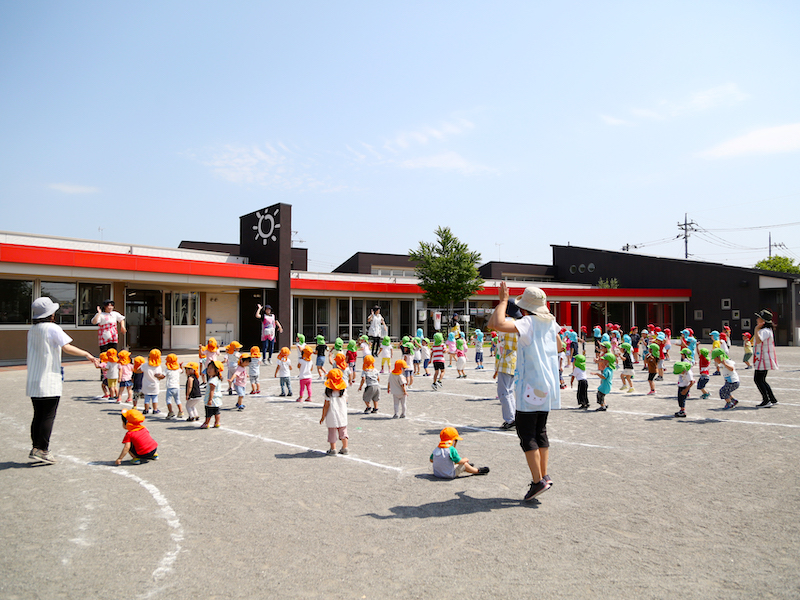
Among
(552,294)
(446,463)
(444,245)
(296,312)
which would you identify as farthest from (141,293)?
(552,294)

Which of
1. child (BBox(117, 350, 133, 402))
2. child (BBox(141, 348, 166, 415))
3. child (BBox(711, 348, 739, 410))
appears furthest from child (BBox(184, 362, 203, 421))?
child (BBox(711, 348, 739, 410))

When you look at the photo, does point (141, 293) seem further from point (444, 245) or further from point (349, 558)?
point (349, 558)

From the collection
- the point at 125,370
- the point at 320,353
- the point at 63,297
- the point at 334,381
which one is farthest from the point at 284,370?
the point at 63,297

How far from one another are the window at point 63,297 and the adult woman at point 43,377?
48.4ft

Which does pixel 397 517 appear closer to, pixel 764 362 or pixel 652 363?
pixel 764 362

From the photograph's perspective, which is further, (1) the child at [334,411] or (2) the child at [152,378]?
(2) the child at [152,378]

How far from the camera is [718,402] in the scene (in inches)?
429

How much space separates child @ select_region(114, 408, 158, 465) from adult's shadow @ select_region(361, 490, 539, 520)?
3234mm

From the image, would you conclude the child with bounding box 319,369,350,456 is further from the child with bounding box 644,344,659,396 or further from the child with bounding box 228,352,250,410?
Result: the child with bounding box 644,344,659,396

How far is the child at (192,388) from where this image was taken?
8.84 meters

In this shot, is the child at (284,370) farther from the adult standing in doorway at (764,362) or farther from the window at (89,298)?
the window at (89,298)

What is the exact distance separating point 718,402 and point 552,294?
27183 millimetres

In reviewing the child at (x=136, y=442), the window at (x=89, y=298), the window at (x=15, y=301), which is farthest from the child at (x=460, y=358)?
the window at (x=15, y=301)

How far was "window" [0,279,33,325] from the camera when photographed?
712 inches
